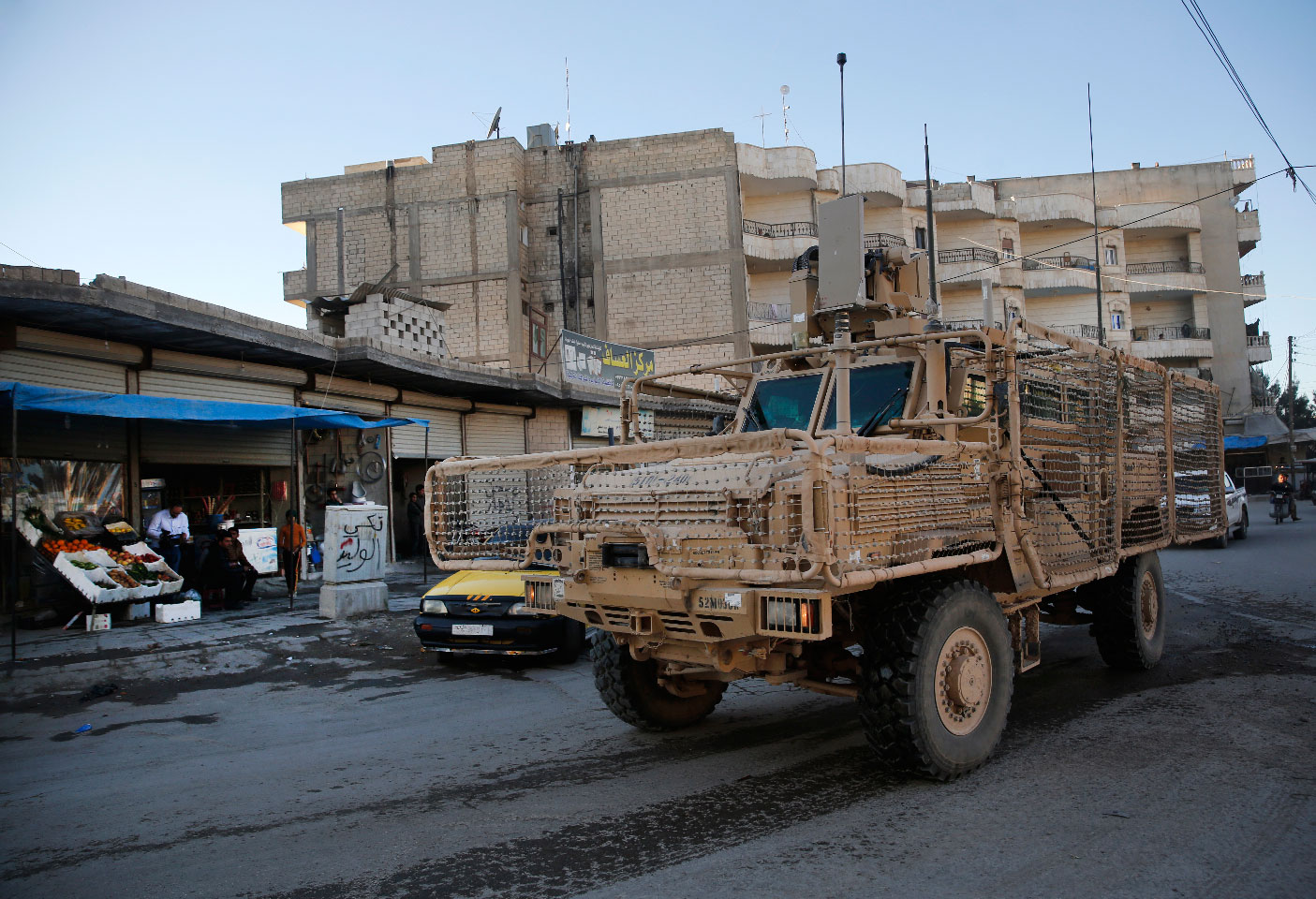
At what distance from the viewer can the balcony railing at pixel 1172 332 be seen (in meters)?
44.0

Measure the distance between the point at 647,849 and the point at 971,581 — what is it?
7.53 feet

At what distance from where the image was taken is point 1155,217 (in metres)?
42.5

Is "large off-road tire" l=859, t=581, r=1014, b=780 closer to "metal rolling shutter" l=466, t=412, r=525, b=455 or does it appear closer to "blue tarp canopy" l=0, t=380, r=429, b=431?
"blue tarp canopy" l=0, t=380, r=429, b=431

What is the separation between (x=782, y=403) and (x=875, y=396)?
2.57ft

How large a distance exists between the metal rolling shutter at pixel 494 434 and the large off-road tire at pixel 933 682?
16384mm

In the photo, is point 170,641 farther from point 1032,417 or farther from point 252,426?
point 1032,417

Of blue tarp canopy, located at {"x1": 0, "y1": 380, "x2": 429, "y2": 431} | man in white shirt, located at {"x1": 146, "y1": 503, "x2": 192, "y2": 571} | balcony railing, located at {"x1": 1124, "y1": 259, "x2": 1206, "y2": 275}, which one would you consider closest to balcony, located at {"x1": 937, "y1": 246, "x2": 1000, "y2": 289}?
balcony railing, located at {"x1": 1124, "y1": 259, "x2": 1206, "y2": 275}

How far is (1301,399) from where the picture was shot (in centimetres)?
7481

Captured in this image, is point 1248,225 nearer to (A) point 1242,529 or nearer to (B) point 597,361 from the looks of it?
(A) point 1242,529

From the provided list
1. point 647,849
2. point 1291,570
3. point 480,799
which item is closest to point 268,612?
point 480,799

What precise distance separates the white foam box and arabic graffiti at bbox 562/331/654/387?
11419 millimetres

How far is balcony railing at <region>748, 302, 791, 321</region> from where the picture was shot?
34.1 metres

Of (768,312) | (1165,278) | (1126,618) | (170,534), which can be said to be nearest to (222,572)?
(170,534)

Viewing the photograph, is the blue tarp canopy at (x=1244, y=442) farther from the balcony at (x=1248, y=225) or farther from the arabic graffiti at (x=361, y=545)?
the arabic graffiti at (x=361, y=545)
